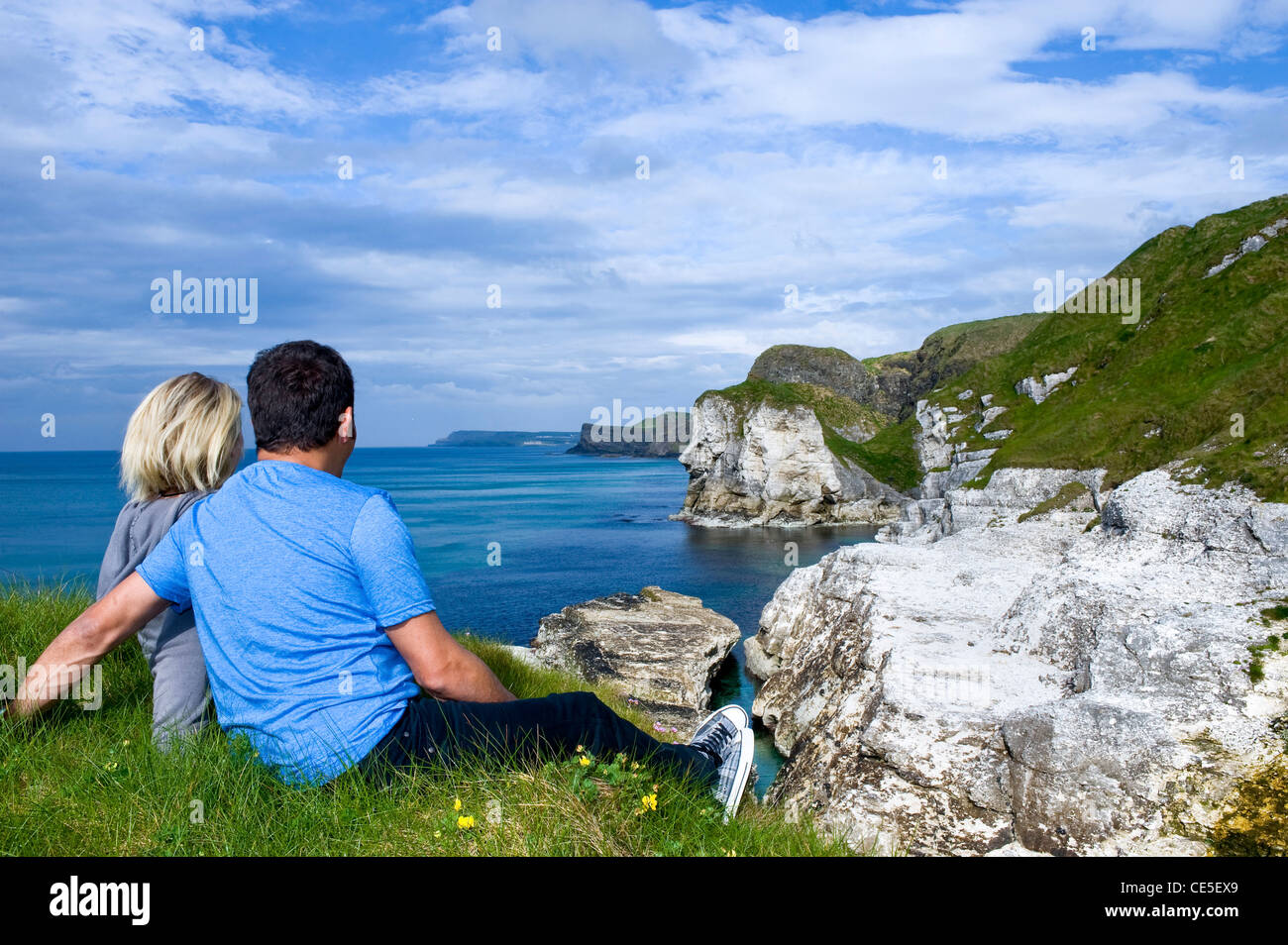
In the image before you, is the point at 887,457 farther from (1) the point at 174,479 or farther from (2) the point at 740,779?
(1) the point at 174,479

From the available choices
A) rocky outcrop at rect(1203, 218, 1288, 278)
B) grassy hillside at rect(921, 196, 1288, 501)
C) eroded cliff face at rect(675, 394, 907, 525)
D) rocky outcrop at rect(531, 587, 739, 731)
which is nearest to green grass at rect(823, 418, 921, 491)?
eroded cliff face at rect(675, 394, 907, 525)

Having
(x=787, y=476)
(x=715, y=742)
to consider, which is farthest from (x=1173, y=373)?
(x=787, y=476)

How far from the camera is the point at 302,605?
3738 mm

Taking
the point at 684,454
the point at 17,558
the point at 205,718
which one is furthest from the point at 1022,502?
the point at 17,558

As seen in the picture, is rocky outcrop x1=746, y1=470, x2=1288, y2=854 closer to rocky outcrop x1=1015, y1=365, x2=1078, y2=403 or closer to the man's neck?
the man's neck

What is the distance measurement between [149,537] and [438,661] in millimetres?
2386

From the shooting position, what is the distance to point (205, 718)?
498 cm

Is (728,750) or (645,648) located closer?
(728,750)

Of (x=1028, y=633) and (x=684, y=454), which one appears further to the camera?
(x=684, y=454)

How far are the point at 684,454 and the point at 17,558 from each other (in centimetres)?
6519

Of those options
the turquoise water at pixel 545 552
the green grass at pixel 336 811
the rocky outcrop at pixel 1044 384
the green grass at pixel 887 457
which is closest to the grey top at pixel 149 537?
the green grass at pixel 336 811

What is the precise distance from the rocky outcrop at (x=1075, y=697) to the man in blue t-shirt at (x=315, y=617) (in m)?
4.28

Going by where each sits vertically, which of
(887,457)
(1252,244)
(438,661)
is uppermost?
(1252,244)
